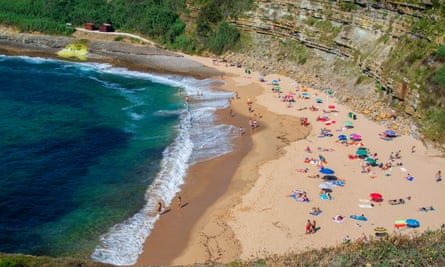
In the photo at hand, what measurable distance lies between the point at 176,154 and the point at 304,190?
13.3 metres

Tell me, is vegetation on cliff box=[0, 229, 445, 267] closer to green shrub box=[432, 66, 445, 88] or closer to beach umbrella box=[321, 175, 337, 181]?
beach umbrella box=[321, 175, 337, 181]

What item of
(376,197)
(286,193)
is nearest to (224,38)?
(286,193)

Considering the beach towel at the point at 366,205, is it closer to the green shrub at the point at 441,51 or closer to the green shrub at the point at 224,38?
the green shrub at the point at 441,51

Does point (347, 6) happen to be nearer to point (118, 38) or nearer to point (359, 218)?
point (118, 38)

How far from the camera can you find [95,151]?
5012 cm

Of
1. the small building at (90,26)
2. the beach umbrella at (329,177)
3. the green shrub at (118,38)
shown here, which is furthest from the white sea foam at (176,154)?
the small building at (90,26)

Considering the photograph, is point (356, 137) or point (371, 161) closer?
point (371, 161)

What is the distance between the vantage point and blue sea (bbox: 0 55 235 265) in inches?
1415

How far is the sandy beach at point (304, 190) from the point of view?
34.9m

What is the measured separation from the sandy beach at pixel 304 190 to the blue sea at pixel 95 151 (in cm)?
281

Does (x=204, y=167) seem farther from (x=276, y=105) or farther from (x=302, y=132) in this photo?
(x=276, y=105)

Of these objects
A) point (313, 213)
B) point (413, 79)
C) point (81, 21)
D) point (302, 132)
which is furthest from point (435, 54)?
point (81, 21)

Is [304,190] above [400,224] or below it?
below

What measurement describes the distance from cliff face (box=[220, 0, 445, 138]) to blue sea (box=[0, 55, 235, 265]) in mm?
15443
